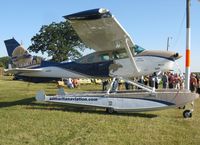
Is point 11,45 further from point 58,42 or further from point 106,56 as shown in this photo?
point 58,42

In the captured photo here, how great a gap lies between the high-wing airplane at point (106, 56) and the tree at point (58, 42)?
159ft

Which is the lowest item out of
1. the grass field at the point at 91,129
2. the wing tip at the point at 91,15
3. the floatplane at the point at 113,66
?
the grass field at the point at 91,129

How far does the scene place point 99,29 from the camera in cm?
1120

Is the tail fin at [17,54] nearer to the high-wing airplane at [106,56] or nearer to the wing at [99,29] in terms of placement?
the high-wing airplane at [106,56]

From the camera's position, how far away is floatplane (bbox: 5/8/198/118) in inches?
431

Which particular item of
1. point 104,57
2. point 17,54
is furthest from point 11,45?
point 104,57

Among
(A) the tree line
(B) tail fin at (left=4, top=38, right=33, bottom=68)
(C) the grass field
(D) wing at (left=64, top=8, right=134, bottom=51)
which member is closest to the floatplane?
(D) wing at (left=64, top=8, right=134, bottom=51)

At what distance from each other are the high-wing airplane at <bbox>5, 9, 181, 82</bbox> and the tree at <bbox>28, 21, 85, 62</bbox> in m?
48.6

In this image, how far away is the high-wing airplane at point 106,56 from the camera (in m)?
10.6

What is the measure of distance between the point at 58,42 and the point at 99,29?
178ft

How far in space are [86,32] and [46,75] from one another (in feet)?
13.3

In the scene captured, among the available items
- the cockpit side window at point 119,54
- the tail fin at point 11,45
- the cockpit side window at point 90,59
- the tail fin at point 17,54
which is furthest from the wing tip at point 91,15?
the tail fin at point 11,45

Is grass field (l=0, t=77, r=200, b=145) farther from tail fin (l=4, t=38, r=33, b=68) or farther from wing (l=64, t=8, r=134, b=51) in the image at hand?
tail fin (l=4, t=38, r=33, b=68)

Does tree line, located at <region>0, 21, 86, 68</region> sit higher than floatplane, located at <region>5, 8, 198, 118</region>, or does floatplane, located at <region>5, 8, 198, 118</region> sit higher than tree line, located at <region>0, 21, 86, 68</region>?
tree line, located at <region>0, 21, 86, 68</region>
